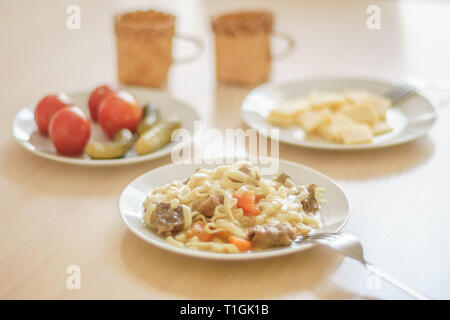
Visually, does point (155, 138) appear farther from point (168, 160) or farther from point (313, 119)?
point (313, 119)

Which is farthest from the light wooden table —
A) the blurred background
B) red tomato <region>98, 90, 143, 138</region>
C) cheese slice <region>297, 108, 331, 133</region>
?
red tomato <region>98, 90, 143, 138</region>

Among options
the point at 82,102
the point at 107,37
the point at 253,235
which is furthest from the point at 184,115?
the point at 107,37

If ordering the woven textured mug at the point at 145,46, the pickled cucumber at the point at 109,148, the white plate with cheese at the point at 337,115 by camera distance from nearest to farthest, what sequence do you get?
the pickled cucumber at the point at 109,148, the white plate with cheese at the point at 337,115, the woven textured mug at the point at 145,46

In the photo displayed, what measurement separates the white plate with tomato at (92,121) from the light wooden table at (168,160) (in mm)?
54

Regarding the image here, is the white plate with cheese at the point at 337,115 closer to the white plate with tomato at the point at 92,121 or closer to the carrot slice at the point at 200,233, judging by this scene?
the white plate with tomato at the point at 92,121

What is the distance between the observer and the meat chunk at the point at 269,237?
1.27 metres

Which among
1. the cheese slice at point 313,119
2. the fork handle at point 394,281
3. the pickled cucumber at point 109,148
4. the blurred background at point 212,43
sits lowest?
the fork handle at point 394,281

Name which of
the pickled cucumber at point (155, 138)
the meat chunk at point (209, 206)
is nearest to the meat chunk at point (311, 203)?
the meat chunk at point (209, 206)

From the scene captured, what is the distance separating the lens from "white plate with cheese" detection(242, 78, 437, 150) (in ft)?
6.20

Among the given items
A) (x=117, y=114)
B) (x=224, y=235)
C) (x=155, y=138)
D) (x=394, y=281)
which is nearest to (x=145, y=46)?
(x=117, y=114)

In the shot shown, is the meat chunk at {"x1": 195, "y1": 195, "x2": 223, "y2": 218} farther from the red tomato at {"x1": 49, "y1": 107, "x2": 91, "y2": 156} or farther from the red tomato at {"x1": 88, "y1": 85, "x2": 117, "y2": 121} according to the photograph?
the red tomato at {"x1": 88, "y1": 85, "x2": 117, "y2": 121}

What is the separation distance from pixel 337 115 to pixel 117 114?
2.42 feet

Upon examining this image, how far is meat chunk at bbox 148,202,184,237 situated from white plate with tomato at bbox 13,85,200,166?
0.39 meters

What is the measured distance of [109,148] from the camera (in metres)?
1.79
